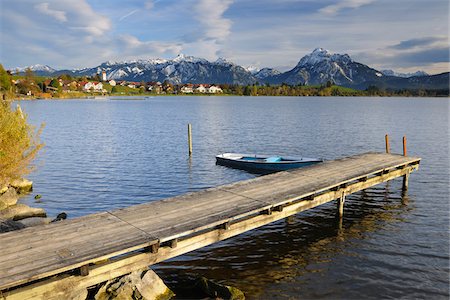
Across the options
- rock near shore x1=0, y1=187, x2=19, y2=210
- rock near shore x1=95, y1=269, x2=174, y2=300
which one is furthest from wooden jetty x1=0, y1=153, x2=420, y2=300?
rock near shore x1=0, y1=187, x2=19, y2=210

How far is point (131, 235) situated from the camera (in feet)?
40.5

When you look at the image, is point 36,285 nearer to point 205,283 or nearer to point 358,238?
point 205,283

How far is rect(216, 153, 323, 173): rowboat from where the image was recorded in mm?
32594

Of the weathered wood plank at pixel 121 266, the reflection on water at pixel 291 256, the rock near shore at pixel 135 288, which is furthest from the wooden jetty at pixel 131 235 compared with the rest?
the reflection on water at pixel 291 256

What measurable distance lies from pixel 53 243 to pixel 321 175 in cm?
1516

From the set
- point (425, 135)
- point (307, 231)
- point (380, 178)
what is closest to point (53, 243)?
point (307, 231)

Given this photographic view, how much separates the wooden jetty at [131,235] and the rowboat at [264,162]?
39.6 ft

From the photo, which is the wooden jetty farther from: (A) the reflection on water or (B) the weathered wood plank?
(A) the reflection on water

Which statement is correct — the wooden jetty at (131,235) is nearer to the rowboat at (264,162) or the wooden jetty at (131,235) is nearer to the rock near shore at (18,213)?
the rock near shore at (18,213)

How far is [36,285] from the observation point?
1000cm

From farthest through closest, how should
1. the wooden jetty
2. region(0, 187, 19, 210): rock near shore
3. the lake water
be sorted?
region(0, 187, 19, 210): rock near shore
the lake water
the wooden jetty

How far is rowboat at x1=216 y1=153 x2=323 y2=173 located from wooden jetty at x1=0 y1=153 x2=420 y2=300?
475 inches

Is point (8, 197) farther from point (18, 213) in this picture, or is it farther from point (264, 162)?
point (264, 162)

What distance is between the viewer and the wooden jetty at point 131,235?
33.4 ft
